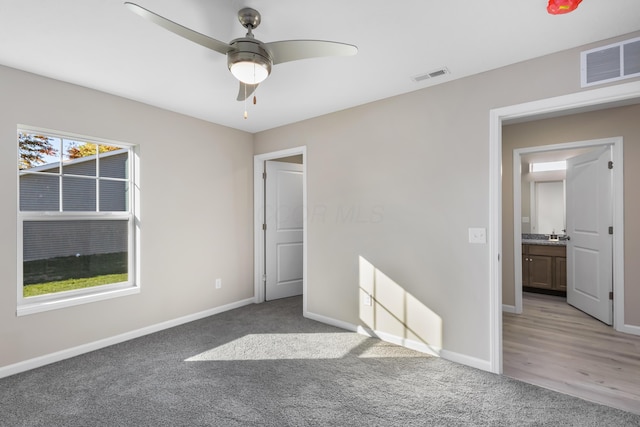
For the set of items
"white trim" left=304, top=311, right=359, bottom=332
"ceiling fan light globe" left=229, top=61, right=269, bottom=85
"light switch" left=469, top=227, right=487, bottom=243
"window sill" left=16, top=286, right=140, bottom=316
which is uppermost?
"ceiling fan light globe" left=229, top=61, right=269, bottom=85

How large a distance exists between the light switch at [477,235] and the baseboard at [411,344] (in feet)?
3.30

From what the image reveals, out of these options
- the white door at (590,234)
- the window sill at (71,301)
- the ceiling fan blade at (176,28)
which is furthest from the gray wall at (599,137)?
the window sill at (71,301)

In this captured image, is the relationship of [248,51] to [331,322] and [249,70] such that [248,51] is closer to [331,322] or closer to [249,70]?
[249,70]

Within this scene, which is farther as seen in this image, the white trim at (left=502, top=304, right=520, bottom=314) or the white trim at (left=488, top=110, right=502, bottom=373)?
the white trim at (left=502, top=304, right=520, bottom=314)

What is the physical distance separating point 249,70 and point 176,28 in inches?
16.4

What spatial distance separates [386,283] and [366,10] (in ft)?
7.95

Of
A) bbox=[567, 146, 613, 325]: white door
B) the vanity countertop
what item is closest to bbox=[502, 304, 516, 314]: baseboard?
bbox=[567, 146, 613, 325]: white door

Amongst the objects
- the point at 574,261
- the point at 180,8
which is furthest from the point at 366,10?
the point at 574,261

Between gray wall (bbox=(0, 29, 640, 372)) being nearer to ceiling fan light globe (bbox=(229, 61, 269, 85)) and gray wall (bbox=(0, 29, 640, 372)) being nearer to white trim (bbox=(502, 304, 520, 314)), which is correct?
ceiling fan light globe (bbox=(229, 61, 269, 85))

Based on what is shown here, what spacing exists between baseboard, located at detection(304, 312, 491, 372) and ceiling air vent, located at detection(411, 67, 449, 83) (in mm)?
2442

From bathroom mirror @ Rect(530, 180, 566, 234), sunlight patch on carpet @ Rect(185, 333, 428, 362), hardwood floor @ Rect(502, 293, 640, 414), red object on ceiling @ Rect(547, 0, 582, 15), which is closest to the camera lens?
red object on ceiling @ Rect(547, 0, 582, 15)

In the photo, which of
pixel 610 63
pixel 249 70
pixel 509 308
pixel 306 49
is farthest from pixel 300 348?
pixel 610 63

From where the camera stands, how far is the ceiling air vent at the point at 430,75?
8.55 ft

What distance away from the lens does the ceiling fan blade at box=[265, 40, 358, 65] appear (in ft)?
5.45
